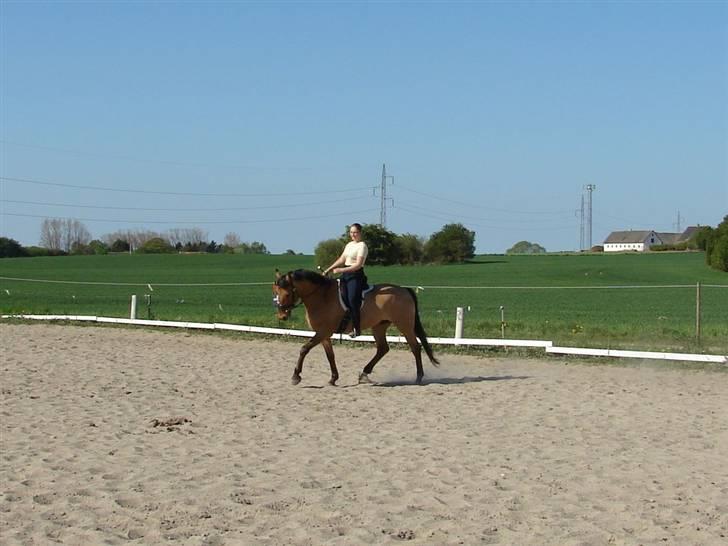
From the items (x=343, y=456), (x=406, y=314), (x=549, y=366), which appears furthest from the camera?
(x=549, y=366)

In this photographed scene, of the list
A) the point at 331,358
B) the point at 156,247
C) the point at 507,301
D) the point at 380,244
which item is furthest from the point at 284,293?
the point at 156,247

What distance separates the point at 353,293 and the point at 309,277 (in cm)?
60

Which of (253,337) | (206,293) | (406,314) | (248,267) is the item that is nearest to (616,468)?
(406,314)

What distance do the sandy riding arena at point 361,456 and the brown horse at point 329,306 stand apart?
1.84 feet

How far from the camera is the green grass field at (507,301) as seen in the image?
61.2ft

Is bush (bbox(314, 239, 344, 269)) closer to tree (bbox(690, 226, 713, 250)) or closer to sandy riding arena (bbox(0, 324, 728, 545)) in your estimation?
tree (bbox(690, 226, 713, 250))

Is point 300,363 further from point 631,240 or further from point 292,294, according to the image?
point 631,240

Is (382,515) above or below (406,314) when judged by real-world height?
below

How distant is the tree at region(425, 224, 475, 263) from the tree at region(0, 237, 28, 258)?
129 ft

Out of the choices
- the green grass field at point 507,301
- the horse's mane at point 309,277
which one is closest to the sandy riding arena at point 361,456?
the horse's mane at point 309,277

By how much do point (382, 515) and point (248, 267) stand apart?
70962 millimetres

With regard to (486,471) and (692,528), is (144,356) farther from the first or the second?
(692,528)

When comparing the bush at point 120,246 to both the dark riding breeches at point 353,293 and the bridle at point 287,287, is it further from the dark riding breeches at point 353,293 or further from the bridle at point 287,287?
the dark riding breeches at point 353,293

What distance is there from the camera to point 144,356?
1591cm
